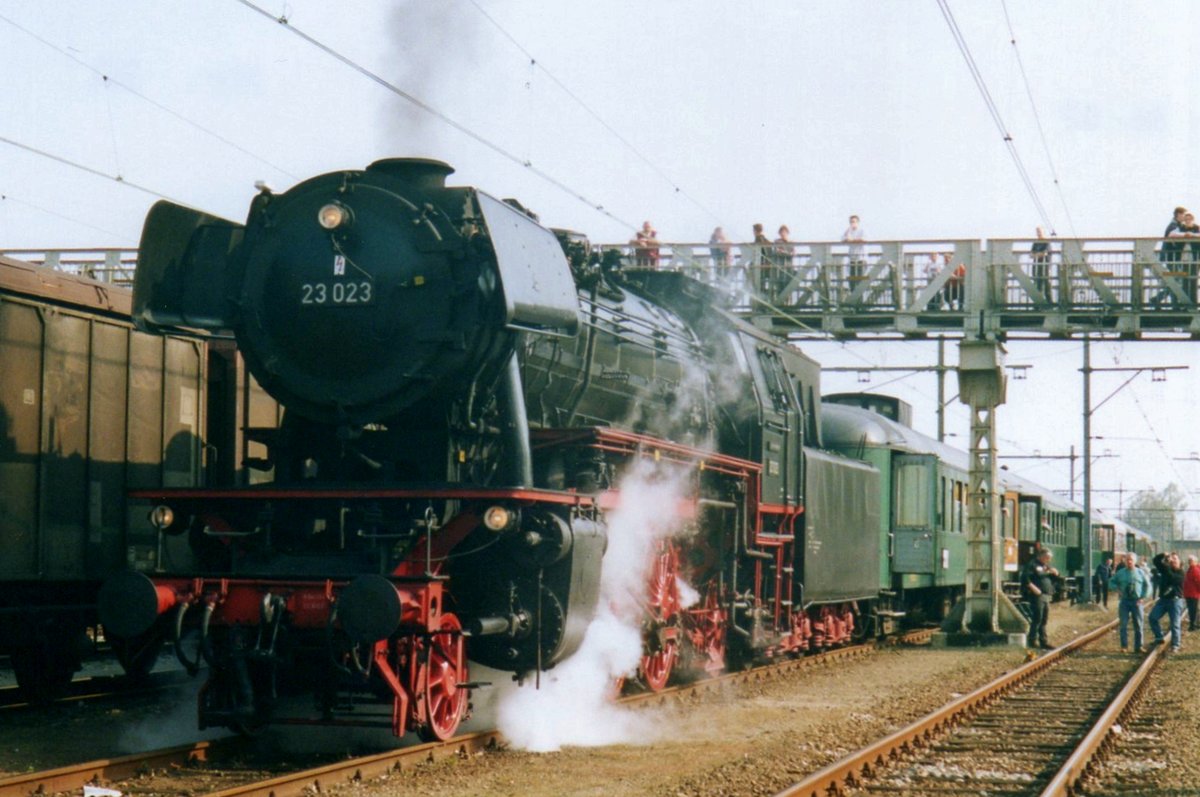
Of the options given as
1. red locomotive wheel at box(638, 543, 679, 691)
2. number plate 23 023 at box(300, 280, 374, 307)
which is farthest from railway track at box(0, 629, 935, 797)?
number plate 23 023 at box(300, 280, 374, 307)

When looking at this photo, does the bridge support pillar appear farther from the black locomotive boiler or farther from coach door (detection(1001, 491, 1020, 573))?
the black locomotive boiler

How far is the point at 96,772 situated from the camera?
7348 millimetres

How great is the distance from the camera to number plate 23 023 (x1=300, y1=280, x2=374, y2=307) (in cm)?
841

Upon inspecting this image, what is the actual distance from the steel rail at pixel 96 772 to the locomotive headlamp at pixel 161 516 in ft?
4.21

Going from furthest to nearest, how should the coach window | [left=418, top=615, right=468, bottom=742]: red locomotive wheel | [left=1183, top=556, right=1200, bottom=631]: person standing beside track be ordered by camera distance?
the coach window
[left=1183, top=556, right=1200, bottom=631]: person standing beside track
[left=418, top=615, right=468, bottom=742]: red locomotive wheel

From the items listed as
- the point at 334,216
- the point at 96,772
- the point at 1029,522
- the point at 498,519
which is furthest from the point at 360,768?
the point at 1029,522

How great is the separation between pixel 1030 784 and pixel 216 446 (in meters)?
7.59

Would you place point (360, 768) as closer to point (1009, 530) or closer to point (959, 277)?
point (959, 277)

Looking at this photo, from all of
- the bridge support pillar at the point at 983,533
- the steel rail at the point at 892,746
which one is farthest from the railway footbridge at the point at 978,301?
the steel rail at the point at 892,746

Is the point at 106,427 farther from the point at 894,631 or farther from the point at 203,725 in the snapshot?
the point at 894,631

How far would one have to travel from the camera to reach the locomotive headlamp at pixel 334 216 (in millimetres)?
8406

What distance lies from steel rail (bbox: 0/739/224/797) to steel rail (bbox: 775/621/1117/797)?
3.31m

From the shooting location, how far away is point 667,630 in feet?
36.1

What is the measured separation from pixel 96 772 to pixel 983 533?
Result: 14775mm
